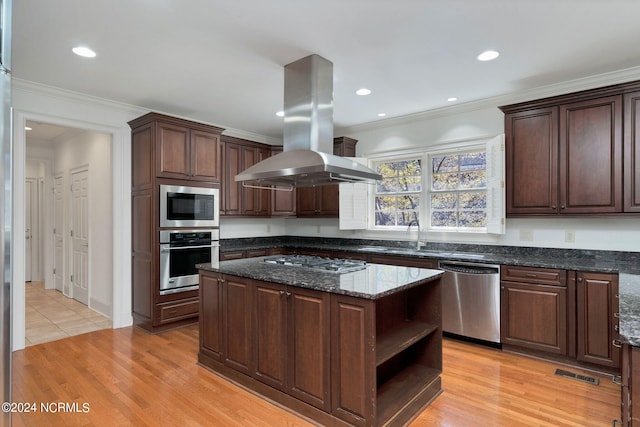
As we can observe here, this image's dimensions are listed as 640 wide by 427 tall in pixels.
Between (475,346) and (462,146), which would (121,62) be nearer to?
(462,146)

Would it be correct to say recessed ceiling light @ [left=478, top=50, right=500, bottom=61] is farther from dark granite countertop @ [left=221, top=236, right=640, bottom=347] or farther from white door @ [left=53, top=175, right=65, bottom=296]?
white door @ [left=53, top=175, right=65, bottom=296]

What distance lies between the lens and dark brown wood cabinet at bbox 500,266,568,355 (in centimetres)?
318

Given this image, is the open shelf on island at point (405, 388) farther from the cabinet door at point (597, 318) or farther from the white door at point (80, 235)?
the white door at point (80, 235)

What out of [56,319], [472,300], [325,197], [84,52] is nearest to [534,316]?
[472,300]

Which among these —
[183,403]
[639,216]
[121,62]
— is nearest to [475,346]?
[639,216]

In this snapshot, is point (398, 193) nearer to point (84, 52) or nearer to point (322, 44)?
point (322, 44)

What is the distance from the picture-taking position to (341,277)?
8.00 ft

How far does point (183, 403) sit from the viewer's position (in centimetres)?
250

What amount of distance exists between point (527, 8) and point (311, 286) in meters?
2.32

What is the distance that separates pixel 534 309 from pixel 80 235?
612cm

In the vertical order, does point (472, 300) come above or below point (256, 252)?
below

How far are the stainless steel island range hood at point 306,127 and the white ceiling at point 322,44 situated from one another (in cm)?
15

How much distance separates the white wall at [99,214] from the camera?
455 cm

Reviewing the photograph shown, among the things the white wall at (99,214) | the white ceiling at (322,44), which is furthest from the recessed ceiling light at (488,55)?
the white wall at (99,214)
